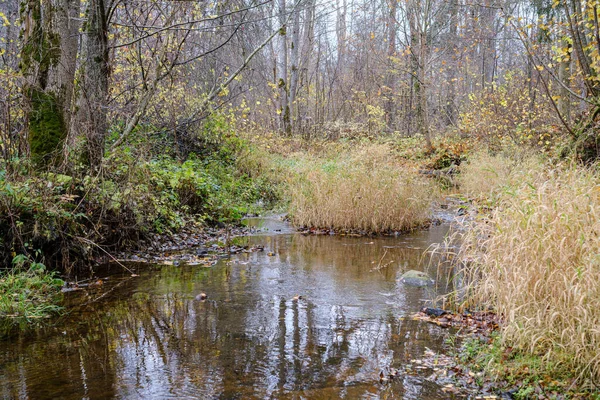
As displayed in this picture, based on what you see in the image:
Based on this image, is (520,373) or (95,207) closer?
(520,373)

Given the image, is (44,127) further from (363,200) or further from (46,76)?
(363,200)

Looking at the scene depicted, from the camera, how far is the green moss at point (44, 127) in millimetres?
6039

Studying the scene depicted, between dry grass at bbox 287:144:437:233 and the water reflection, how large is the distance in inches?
102

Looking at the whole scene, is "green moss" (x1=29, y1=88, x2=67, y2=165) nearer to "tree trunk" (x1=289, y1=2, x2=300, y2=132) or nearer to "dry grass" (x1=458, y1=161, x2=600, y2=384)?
"dry grass" (x1=458, y1=161, x2=600, y2=384)


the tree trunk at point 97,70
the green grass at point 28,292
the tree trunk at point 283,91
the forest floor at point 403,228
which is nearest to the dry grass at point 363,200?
the forest floor at point 403,228

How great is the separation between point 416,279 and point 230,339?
8.75 ft

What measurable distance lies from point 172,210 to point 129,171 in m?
1.96

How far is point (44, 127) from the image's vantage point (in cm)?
612

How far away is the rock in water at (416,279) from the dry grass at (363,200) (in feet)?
9.69

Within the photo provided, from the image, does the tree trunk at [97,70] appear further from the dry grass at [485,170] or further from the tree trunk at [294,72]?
the tree trunk at [294,72]

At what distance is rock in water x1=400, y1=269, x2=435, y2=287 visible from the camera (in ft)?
18.9

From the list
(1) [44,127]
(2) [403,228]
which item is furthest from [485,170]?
(1) [44,127]

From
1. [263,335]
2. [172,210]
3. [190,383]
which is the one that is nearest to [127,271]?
[172,210]

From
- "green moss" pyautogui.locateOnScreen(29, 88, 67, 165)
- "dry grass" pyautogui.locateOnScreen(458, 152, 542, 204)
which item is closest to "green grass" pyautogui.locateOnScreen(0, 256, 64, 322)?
"green moss" pyautogui.locateOnScreen(29, 88, 67, 165)
